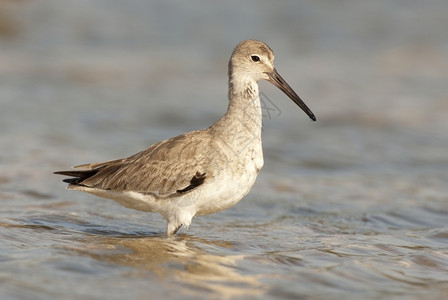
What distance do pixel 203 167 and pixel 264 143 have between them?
593 centimetres

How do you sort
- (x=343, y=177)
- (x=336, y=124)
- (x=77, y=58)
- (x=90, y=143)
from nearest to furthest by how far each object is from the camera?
1. (x=343, y=177)
2. (x=90, y=143)
3. (x=336, y=124)
4. (x=77, y=58)

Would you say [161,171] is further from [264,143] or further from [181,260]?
[264,143]

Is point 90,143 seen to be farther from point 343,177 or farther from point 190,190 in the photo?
point 190,190

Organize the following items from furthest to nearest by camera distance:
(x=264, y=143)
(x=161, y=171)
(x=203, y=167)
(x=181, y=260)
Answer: (x=264, y=143) → (x=161, y=171) → (x=203, y=167) → (x=181, y=260)

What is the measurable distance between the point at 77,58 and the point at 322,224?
1099 cm

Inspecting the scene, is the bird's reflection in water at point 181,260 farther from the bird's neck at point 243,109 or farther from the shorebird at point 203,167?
the bird's neck at point 243,109

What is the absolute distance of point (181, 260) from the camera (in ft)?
25.5

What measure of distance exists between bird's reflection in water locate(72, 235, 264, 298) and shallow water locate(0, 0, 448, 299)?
0.03 metres

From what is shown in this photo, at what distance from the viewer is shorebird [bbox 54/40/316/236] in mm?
8305

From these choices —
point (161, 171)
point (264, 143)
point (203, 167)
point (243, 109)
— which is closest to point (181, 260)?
point (203, 167)

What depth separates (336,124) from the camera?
1574cm

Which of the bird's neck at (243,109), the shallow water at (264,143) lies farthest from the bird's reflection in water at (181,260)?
the bird's neck at (243,109)

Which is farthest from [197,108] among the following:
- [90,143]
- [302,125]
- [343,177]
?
[343,177]

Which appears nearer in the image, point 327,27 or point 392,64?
point 392,64
